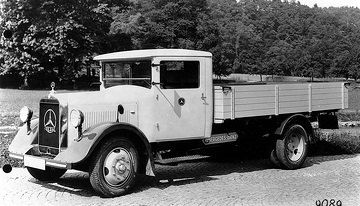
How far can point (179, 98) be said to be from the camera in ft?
24.6

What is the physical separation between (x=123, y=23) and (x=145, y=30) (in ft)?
18.1

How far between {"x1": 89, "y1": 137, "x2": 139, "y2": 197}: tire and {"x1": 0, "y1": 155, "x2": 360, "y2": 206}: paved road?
17 cm

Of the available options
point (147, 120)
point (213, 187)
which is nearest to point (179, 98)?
point (147, 120)

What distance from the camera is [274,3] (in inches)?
2867

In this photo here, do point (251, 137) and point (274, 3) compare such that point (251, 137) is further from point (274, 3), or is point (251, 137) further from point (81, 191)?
point (274, 3)

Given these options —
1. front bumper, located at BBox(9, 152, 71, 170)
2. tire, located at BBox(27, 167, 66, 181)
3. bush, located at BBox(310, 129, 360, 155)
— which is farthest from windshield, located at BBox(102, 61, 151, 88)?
bush, located at BBox(310, 129, 360, 155)

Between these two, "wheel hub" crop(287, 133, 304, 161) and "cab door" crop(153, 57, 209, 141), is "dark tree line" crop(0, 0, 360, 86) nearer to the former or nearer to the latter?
"cab door" crop(153, 57, 209, 141)

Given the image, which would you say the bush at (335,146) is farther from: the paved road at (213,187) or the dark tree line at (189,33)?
the dark tree line at (189,33)

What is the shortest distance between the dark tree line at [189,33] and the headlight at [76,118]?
19530mm

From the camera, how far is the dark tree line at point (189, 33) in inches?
1591

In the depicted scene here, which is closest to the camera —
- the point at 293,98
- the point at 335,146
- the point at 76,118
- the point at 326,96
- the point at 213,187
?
the point at 76,118

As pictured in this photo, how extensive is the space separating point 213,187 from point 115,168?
1.63 metres

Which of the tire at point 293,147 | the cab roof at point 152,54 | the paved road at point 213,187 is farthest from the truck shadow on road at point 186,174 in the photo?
the cab roof at point 152,54

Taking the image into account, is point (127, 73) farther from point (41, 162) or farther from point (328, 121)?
point (328, 121)
